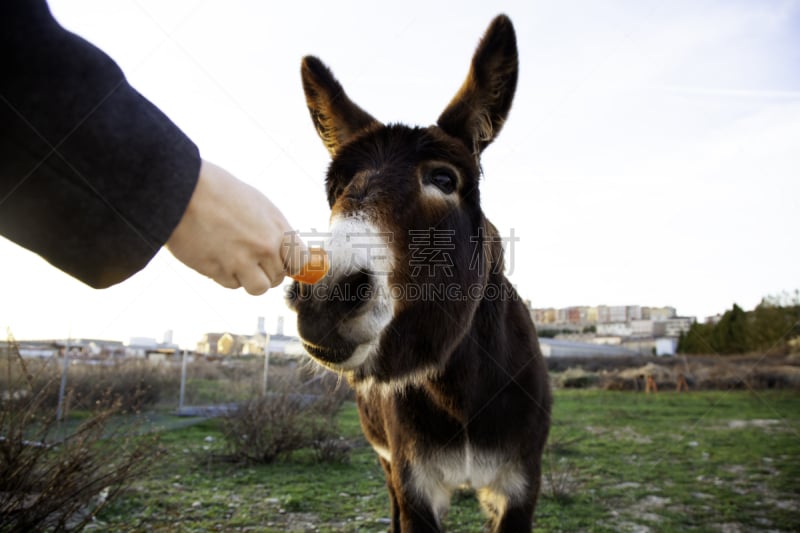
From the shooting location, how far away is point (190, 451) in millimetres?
7852

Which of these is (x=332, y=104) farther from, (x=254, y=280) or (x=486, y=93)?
(x=254, y=280)

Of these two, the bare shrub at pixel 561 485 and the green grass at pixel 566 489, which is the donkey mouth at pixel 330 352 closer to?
the green grass at pixel 566 489

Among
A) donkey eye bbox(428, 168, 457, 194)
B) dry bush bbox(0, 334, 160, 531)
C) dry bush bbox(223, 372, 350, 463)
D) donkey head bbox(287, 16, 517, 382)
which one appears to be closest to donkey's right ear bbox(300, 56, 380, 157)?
donkey head bbox(287, 16, 517, 382)

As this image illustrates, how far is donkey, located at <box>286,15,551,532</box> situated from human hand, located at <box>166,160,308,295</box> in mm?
472

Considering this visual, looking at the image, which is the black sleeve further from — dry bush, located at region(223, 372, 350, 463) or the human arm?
dry bush, located at region(223, 372, 350, 463)

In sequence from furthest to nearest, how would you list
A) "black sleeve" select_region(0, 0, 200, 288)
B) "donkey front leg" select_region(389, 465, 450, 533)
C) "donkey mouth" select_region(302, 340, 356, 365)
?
"donkey front leg" select_region(389, 465, 450, 533), "donkey mouth" select_region(302, 340, 356, 365), "black sleeve" select_region(0, 0, 200, 288)

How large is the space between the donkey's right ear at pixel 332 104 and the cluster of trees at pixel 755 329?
16.7m

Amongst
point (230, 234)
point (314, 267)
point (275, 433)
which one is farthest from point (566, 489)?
point (230, 234)

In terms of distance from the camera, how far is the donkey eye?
2504mm

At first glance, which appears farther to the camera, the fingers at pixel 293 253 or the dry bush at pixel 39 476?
the dry bush at pixel 39 476

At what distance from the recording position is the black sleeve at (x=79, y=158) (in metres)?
0.85

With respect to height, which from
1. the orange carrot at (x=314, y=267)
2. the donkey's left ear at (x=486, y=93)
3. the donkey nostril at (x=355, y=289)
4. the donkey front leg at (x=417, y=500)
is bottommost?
the donkey front leg at (x=417, y=500)

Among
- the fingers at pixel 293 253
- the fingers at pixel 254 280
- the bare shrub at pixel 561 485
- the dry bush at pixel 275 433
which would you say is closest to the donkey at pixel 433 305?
the fingers at pixel 293 253

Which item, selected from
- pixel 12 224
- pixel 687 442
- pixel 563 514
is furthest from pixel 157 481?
pixel 687 442
